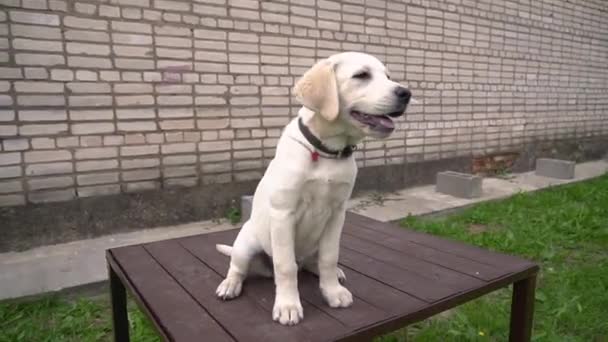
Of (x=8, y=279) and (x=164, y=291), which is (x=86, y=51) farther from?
(x=164, y=291)

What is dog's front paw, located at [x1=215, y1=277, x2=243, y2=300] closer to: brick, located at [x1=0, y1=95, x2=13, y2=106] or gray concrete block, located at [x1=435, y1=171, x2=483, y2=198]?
brick, located at [x1=0, y1=95, x2=13, y2=106]

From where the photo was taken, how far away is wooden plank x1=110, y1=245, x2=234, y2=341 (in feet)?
4.40

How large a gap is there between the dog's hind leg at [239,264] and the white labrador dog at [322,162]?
0.10 metres

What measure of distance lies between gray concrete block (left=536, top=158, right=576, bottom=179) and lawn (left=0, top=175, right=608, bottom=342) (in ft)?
8.25

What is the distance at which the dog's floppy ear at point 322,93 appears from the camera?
133cm

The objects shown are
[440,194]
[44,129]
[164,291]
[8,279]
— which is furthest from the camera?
[440,194]

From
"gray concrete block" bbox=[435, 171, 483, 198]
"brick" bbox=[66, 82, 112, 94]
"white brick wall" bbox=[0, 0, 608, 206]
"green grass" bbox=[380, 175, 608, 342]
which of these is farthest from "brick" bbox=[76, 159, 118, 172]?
"gray concrete block" bbox=[435, 171, 483, 198]

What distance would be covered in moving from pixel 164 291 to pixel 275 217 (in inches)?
24.7

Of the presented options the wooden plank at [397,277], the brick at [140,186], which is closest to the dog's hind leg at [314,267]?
the wooden plank at [397,277]

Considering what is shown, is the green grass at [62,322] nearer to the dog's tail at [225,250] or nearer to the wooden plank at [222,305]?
the wooden plank at [222,305]

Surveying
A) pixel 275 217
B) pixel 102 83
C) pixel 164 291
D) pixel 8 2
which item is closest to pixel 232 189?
pixel 102 83

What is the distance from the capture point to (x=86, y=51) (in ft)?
11.3

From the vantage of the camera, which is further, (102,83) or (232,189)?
(232,189)

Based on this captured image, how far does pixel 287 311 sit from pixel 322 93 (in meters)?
0.74
